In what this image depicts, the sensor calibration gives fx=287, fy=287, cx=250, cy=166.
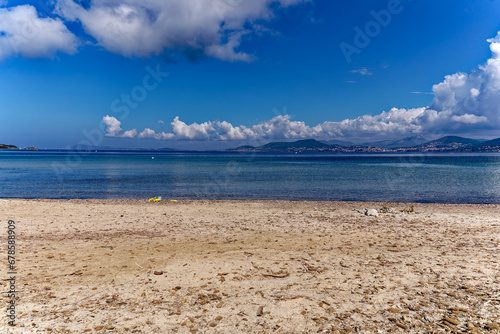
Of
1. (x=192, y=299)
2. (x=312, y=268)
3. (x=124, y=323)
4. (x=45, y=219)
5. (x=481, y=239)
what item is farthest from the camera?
(x=45, y=219)

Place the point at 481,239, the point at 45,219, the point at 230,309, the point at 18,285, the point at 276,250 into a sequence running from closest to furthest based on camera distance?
the point at 230,309
the point at 18,285
the point at 276,250
the point at 481,239
the point at 45,219

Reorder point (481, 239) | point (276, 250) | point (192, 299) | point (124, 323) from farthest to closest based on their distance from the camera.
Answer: point (481, 239) < point (276, 250) < point (192, 299) < point (124, 323)

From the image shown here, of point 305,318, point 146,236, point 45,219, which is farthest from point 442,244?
point 45,219

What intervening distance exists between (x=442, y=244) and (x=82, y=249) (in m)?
14.2

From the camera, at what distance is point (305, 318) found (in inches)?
244

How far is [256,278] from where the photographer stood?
8297 mm

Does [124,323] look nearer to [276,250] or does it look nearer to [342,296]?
[342,296]

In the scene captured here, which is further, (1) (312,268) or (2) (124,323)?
(1) (312,268)

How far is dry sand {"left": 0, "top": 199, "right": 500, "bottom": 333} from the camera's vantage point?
6.09m

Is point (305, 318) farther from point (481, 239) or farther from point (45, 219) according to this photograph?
point (45, 219)

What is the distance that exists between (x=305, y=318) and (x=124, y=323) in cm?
384

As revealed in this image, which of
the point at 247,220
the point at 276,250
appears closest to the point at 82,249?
the point at 276,250

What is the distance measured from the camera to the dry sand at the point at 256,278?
20.0 feet

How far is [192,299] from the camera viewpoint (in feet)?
23.4
